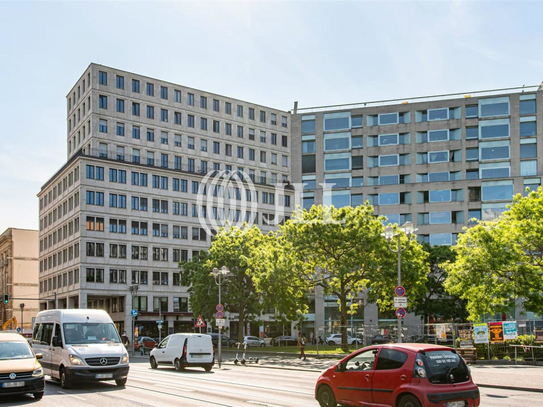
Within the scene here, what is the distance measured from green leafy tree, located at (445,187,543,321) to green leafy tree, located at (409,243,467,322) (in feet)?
81.3

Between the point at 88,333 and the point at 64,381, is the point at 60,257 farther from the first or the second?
the point at 64,381

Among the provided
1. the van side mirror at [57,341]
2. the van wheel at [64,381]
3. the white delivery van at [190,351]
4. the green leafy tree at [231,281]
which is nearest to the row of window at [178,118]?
the green leafy tree at [231,281]

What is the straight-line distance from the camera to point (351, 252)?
44969 millimetres

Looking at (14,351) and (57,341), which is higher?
(14,351)

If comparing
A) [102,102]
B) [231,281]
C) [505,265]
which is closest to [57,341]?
[505,265]

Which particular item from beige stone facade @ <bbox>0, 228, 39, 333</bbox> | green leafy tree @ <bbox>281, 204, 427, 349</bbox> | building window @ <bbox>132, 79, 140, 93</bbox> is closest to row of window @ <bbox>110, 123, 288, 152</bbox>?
building window @ <bbox>132, 79, 140, 93</bbox>

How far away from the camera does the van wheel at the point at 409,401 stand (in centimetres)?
1273

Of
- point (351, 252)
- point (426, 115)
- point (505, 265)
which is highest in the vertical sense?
point (426, 115)

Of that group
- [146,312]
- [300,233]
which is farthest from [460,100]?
[146,312]

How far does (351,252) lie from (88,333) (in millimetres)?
26602

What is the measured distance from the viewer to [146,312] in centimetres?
7950

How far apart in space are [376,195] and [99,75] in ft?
121

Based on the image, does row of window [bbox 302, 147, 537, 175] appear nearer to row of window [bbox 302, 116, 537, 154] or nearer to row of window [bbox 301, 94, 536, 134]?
row of window [bbox 302, 116, 537, 154]

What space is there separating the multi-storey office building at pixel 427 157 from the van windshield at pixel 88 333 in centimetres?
5982
